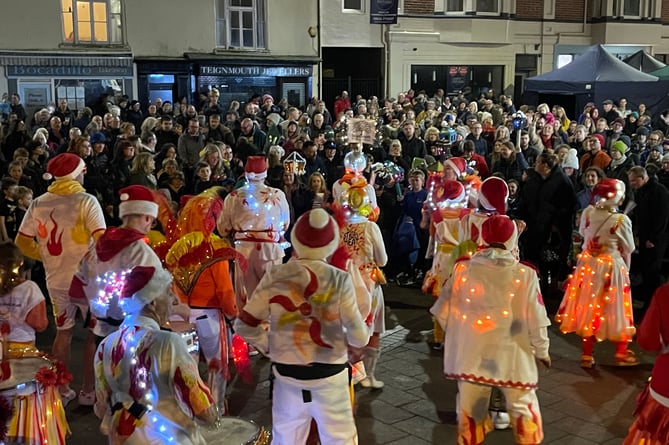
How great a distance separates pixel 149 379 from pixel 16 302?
193 centimetres

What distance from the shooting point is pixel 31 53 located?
68.7 ft

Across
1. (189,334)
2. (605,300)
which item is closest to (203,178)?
(189,334)

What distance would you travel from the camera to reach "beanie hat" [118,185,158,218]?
548 centimetres

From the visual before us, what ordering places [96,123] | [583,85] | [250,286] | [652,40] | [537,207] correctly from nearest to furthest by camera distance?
[250,286], [537,207], [96,123], [583,85], [652,40]

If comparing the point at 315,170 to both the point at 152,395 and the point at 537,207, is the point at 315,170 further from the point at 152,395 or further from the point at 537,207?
the point at 152,395

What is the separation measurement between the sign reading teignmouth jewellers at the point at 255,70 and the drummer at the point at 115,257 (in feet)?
60.1

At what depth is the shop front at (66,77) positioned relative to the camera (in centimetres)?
2095

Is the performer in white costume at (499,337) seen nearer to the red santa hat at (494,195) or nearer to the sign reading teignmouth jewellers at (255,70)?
the red santa hat at (494,195)

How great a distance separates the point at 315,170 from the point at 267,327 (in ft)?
21.0

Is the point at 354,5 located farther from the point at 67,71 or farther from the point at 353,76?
the point at 67,71

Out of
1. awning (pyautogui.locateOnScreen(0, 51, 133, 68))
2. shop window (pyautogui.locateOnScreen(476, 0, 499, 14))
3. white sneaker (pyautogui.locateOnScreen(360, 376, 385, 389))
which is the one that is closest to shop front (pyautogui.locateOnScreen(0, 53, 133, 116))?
awning (pyautogui.locateOnScreen(0, 51, 133, 68))

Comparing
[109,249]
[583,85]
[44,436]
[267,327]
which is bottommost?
[44,436]

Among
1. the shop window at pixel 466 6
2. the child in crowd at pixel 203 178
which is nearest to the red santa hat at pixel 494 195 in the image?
the child in crowd at pixel 203 178

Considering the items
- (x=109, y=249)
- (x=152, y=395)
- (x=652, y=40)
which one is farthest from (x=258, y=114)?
(x=652, y=40)
